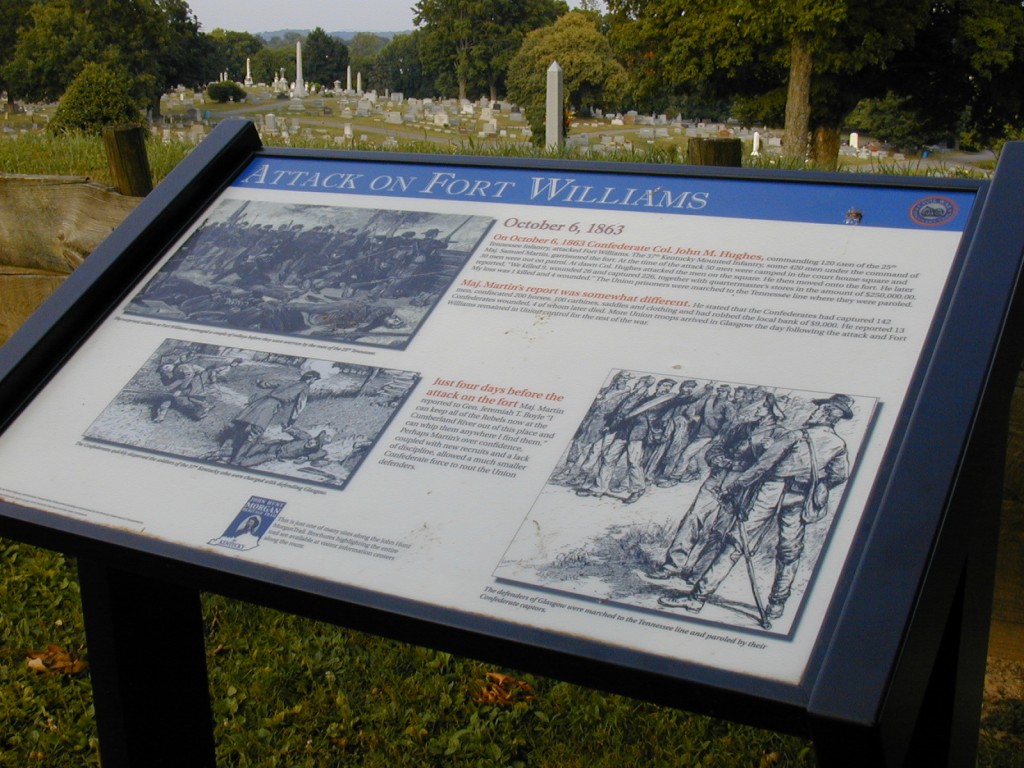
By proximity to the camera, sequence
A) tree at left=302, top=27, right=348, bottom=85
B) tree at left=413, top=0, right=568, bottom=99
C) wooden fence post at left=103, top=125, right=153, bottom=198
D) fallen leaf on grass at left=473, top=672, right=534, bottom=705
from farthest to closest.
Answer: tree at left=302, top=27, right=348, bottom=85, tree at left=413, top=0, right=568, bottom=99, wooden fence post at left=103, top=125, right=153, bottom=198, fallen leaf on grass at left=473, top=672, right=534, bottom=705

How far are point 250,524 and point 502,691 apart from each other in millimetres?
1723

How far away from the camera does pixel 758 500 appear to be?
58.2 inches

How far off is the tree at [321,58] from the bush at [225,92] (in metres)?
25.0

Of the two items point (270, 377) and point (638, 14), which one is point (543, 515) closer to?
point (270, 377)

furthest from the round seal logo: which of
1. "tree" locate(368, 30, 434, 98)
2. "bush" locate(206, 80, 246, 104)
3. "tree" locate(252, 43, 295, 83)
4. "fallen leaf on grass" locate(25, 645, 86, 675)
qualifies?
"tree" locate(252, 43, 295, 83)

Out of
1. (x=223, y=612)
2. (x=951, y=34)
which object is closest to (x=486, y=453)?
(x=223, y=612)

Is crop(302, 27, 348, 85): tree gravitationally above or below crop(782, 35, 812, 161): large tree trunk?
below

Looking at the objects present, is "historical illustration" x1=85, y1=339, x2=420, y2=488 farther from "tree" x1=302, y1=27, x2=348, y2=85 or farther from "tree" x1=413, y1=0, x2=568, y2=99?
"tree" x1=302, y1=27, x2=348, y2=85

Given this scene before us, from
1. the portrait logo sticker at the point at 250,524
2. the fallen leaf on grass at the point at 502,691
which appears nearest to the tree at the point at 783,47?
the fallen leaf on grass at the point at 502,691

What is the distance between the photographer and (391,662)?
3391mm

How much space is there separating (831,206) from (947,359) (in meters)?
0.44

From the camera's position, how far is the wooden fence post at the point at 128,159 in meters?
4.74

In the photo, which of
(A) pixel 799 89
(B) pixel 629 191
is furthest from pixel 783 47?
(B) pixel 629 191

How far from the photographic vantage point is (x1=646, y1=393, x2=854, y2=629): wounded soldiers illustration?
1406mm
